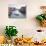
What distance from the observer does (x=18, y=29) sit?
9.50ft

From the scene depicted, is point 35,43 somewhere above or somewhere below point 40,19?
below

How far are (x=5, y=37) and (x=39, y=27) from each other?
60 cm

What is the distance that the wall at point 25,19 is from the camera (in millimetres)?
2869

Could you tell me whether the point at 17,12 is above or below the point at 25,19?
above

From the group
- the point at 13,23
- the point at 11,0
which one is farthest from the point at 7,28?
the point at 11,0

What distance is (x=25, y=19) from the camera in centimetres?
289

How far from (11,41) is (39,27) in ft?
1.76

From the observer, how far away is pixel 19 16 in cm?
288

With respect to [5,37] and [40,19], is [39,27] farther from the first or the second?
[5,37]

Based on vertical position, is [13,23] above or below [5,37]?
above

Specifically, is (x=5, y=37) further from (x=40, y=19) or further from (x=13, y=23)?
(x=40, y=19)

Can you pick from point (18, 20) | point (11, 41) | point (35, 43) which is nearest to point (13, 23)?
point (18, 20)

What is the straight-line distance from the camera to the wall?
2869 mm

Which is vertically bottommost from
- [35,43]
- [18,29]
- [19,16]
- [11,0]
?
[35,43]
